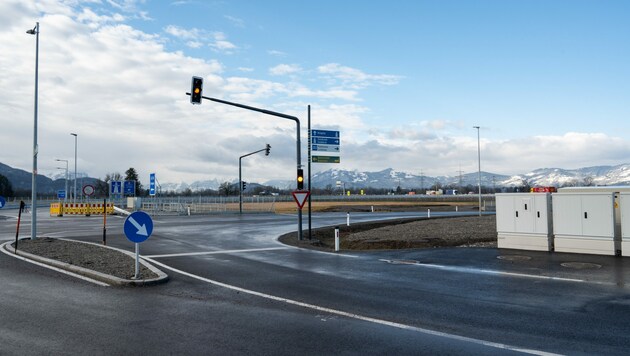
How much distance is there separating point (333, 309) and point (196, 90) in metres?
14.5

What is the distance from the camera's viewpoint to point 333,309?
8008mm

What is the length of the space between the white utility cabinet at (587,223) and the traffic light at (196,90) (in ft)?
46.4

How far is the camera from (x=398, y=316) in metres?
7.50

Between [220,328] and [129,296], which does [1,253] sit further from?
[220,328]

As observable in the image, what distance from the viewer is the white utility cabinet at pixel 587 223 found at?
45.0 feet

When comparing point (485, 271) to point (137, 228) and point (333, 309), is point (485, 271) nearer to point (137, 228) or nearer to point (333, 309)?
point (333, 309)

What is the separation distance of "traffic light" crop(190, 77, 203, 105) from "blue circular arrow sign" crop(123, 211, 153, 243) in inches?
398

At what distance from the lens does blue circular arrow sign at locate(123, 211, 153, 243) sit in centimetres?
1061

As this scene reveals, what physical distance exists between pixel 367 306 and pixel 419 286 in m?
2.18

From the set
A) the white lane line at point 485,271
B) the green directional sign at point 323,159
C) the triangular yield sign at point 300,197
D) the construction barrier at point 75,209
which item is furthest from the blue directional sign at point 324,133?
the construction barrier at point 75,209

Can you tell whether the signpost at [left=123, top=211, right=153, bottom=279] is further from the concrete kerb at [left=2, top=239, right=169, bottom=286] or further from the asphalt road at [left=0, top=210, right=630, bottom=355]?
the asphalt road at [left=0, top=210, right=630, bottom=355]

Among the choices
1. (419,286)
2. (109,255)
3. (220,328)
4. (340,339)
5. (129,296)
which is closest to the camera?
(340,339)

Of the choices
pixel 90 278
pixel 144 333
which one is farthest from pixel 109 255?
pixel 144 333

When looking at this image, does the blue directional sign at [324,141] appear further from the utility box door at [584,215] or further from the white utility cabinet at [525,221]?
the utility box door at [584,215]
